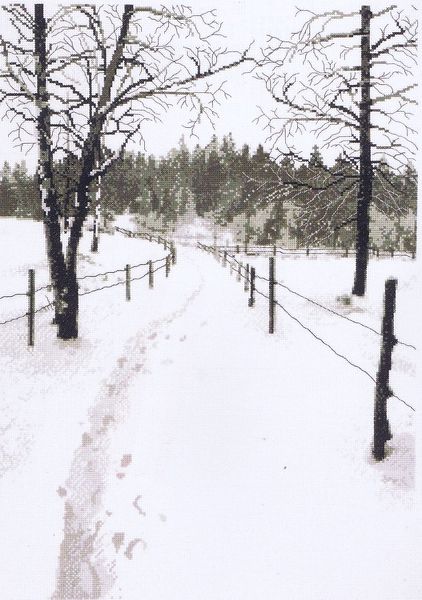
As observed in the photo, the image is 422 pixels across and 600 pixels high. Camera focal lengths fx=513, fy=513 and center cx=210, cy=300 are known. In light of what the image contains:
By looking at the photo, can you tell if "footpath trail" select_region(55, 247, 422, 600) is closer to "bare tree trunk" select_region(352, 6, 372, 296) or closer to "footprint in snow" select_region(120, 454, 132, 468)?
"footprint in snow" select_region(120, 454, 132, 468)

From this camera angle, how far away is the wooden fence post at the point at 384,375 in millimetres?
4820

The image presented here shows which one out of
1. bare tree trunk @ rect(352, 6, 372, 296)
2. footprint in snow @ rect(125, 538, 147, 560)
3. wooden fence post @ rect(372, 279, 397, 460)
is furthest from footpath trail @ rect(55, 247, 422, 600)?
bare tree trunk @ rect(352, 6, 372, 296)

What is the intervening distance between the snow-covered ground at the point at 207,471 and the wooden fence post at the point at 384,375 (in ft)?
0.52

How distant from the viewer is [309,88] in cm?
927

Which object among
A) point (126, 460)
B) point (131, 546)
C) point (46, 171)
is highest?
point (46, 171)

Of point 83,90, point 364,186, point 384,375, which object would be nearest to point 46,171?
point 83,90

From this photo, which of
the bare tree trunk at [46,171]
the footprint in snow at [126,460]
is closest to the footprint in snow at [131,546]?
the footprint in snow at [126,460]

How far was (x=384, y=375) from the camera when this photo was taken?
4.99 metres

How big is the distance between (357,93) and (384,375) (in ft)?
23.8

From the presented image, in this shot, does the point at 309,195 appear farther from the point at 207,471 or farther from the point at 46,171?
the point at 207,471

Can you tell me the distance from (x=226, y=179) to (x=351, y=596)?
5562 cm

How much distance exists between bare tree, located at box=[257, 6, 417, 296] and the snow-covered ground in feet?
11.4

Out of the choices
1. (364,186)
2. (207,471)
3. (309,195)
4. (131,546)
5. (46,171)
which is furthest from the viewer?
(309,195)

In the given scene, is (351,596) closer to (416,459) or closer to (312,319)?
(416,459)
